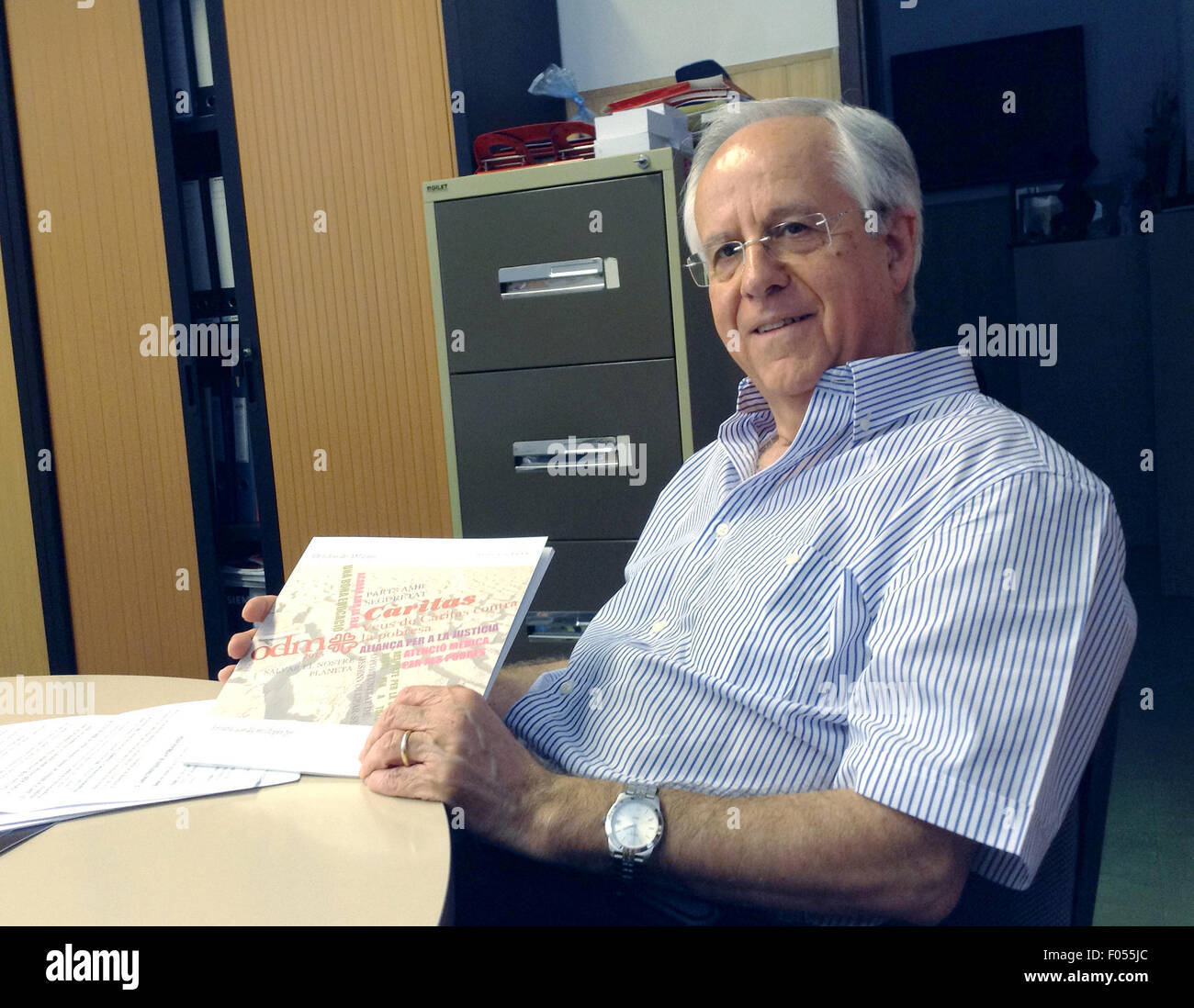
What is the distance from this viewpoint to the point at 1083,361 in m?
1.97

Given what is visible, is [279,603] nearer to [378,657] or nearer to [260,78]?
[378,657]

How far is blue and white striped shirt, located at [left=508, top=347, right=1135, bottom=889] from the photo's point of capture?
771 mm

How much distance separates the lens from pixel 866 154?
1146 millimetres

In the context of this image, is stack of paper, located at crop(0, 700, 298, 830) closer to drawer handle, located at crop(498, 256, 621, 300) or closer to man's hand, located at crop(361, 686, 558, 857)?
man's hand, located at crop(361, 686, 558, 857)

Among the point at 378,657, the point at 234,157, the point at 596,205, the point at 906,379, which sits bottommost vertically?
the point at 378,657

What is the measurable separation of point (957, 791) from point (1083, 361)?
4.76 ft

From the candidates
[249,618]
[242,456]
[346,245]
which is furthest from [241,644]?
[242,456]

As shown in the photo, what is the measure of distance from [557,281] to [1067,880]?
1.29 m

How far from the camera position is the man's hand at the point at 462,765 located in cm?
77

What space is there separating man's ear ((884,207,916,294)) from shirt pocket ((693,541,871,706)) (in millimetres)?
395
